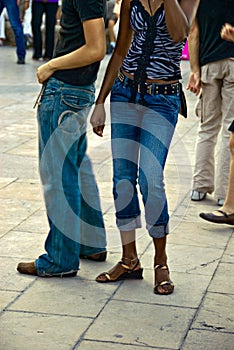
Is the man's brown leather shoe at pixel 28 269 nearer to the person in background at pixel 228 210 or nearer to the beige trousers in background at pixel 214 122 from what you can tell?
the person in background at pixel 228 210

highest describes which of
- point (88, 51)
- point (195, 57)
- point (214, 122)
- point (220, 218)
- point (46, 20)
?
point (88, 51)

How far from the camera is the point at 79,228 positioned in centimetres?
499

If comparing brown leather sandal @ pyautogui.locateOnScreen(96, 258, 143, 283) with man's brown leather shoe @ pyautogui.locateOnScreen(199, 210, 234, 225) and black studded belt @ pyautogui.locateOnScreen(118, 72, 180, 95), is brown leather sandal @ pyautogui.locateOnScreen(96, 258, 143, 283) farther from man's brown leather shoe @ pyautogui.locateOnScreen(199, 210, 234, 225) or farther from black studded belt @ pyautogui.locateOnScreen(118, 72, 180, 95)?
man's brown leather shoe @ pyautogui.locateOnScreen(199, 210, 234, 225)

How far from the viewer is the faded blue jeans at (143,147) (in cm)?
459

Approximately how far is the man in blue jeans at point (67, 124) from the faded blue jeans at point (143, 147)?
0.70 ft

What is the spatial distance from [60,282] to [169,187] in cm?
238

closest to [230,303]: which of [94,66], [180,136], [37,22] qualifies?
[94,66]

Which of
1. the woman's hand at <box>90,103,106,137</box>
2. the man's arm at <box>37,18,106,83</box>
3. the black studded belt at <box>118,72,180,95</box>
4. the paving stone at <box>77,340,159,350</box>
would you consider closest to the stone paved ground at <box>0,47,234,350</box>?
the paving stone at <box>77,340,159,350</box>

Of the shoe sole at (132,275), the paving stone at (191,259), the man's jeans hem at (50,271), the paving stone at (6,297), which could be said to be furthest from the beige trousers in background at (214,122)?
the paving stone at (6,297)

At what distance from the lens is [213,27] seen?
6.44 m

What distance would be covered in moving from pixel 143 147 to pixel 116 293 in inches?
32.0

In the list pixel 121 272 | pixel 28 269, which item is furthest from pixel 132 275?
pixel 28 269

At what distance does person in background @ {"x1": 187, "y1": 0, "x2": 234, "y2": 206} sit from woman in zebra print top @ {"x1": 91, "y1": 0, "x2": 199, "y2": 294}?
1.84 meters

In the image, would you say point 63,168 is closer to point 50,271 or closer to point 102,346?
point 50,271
